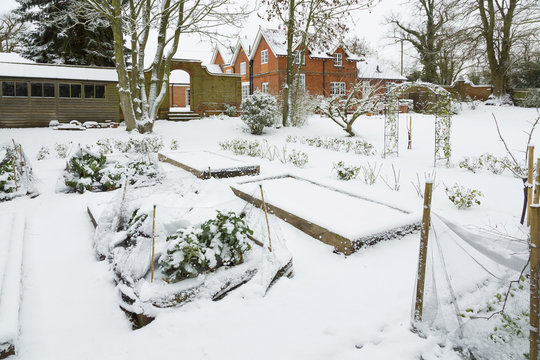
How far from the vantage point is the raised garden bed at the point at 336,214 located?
466 cm

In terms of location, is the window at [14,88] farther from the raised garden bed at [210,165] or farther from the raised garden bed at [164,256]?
the raised garden bed at [164,256]

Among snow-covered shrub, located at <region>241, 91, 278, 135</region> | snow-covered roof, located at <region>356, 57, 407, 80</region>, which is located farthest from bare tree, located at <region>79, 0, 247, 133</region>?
snow-covered roof, located at <region>356, 57, 407, 80</region>

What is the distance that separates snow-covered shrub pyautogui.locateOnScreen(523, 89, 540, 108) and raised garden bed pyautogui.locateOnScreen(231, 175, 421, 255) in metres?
22.5

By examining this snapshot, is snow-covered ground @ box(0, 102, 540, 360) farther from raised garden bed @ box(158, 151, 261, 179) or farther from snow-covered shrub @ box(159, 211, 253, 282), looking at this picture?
raised garden bed @ box(158, 151, 261, 179)

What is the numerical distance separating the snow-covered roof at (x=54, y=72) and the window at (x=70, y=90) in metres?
0.52

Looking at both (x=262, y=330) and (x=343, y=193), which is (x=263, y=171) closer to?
(x=343, y=193)

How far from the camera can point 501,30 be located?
82.0 feet

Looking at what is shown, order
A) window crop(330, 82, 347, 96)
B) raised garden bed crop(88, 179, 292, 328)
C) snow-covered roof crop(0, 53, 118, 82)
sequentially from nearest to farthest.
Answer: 1. raised garden bed crop(88, 179, 292, 328)
2. snow-covered roof crop(0, 53, 118, 82)
3. window crop(330, 82, 347, 96)

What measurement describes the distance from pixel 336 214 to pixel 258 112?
13.6 metres

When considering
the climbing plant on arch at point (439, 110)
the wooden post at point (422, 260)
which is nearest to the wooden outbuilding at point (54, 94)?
the climbing plant on arch at point (439, 110)

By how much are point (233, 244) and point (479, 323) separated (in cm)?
214

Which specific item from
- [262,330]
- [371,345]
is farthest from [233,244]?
[371,345]

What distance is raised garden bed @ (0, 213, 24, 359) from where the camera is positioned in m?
2.76

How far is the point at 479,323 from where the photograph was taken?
263 centimetres
